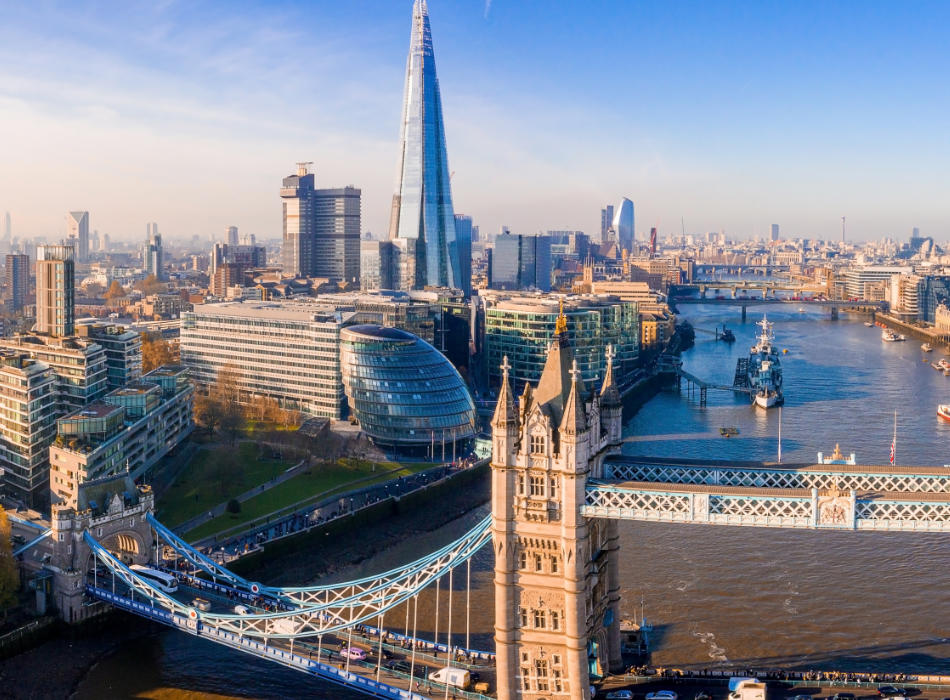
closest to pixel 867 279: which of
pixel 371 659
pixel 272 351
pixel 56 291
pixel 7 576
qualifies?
pixel 272 351

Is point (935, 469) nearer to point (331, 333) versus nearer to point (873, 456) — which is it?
point (873, 456)

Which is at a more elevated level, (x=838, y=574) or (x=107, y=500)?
(x=107, y=500)

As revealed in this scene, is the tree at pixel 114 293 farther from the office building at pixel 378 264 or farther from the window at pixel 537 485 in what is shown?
the window at pixel 537 485

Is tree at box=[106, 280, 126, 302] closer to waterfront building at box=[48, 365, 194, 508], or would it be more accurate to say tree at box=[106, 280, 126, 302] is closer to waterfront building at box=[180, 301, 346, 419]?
waterfront building at box=[180, 301, 346, 419]

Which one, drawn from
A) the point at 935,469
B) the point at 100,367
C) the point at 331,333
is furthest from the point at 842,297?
the point at 935,469

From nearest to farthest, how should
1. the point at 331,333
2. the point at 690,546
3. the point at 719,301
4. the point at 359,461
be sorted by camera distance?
the point at 690,546 < the point at 359,461 < the point at 331,333 < the point at 719,301

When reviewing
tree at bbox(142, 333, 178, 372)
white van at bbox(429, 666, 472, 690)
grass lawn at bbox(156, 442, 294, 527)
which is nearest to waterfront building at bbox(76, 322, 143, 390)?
grass lawn at bbox(156, 442, 294, 527)
